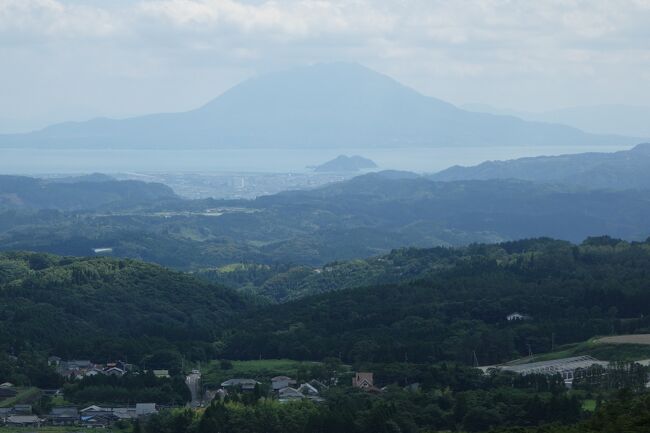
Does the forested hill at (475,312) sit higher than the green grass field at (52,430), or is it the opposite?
the forested hill at (475,312)

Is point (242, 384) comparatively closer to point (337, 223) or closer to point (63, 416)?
point (63, 416)

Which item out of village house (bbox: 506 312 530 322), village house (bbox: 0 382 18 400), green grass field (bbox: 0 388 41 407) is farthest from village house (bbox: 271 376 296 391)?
village house (bbox: 506 312 530 322)

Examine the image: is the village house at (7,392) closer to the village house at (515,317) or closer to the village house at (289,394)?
the village house at (289,394)

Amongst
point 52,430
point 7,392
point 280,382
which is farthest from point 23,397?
point 280,382

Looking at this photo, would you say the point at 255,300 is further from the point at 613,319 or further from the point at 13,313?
the point at 613,319

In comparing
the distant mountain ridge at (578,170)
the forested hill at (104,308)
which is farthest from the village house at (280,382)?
the distant mountain ridge at (578,170)

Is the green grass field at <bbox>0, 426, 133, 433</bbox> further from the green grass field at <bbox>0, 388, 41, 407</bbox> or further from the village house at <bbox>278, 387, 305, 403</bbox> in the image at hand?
Answer: the village house at <bbox>278, 387, 305, 403</bbox>
